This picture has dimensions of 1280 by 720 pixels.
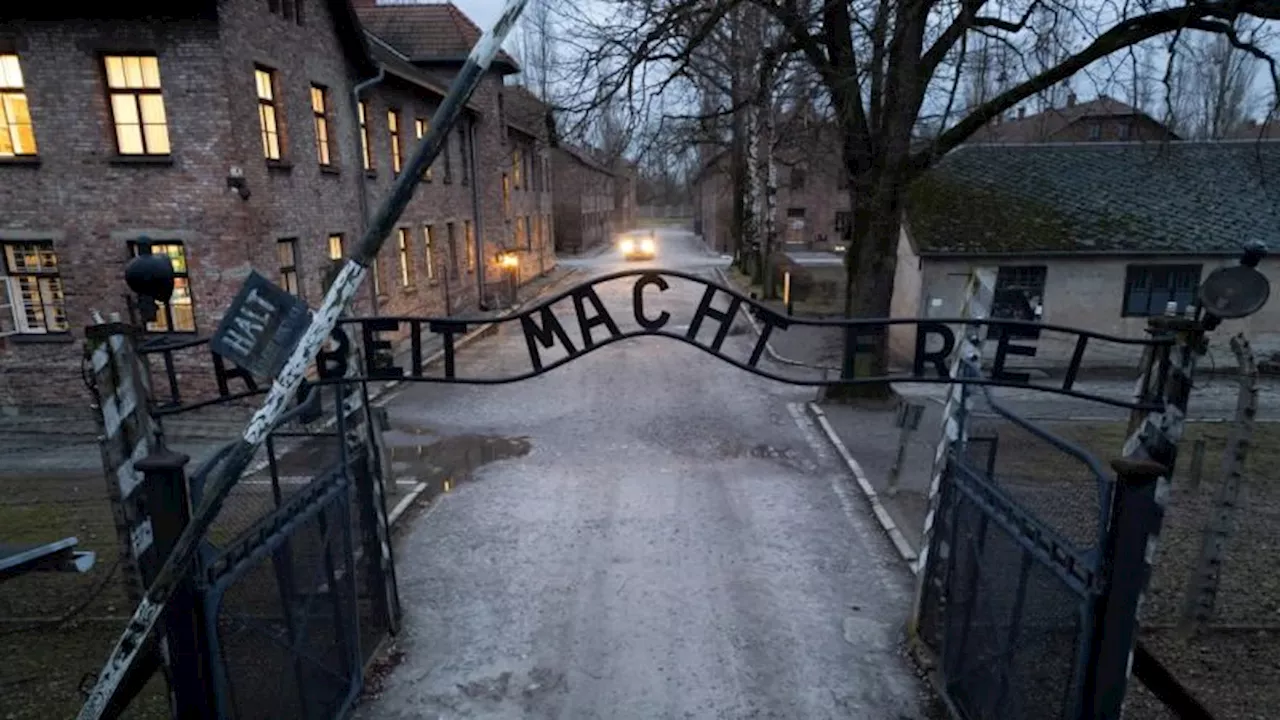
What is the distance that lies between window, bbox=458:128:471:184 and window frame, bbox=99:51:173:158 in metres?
12.6

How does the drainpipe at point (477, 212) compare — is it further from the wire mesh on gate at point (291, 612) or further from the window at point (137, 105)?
the wire mesh on gate at point (291, 612)

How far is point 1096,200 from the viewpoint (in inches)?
779

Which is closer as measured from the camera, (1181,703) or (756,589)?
(1181,703)

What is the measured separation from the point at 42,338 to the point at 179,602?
42.1ft

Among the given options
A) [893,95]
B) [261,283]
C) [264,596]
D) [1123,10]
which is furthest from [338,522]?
[1123,10]

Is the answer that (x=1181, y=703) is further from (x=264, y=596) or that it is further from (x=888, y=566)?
(x=264, y=596)

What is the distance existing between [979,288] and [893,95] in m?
8.05

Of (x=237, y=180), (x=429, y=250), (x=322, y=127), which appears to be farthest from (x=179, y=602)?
(x=429, y=250)

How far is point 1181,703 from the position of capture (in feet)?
15.2

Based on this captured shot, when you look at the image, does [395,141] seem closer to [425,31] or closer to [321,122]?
[321,122]

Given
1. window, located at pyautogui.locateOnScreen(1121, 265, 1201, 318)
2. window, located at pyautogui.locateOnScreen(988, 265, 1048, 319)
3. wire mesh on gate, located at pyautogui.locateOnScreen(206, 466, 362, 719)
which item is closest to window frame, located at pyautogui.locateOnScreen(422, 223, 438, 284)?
window, located at pyautogui.locateOnScreen(988, 265, 1048, 319)

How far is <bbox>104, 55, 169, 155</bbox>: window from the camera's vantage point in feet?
40.7

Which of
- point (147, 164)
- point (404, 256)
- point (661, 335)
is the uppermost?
point (147, 164)

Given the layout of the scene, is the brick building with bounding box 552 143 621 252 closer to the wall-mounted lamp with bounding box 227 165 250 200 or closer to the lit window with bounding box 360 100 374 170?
the lit window with bounding box 360 100 374 170
